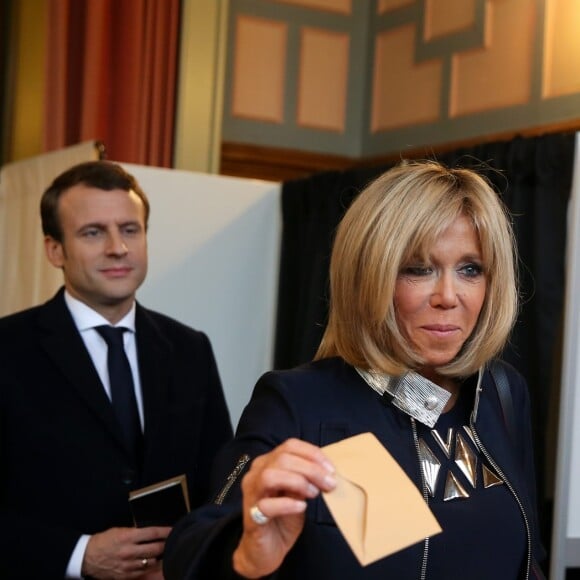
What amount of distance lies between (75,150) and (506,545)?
9.55 feet

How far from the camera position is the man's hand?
2496mm

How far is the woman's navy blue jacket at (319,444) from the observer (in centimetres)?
152

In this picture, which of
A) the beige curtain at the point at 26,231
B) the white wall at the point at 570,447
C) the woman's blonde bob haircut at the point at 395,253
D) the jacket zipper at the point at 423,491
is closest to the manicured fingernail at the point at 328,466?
the jacket zipper at the point at 423,491

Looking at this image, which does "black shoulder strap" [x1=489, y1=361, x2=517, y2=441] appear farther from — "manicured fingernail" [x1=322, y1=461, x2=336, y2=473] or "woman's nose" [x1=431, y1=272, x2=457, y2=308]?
"manicured fingernail" [x1=322, y1=461, x2=336, y2=473]

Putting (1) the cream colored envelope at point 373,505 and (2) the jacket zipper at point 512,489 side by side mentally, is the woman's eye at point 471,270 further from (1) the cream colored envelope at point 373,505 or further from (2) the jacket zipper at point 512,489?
(1) the cream colored envelope at point 373,505

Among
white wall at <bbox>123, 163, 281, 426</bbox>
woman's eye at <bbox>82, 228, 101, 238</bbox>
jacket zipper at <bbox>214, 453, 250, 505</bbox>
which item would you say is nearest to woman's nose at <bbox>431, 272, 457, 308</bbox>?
jacket zipper at <bbox>214, 453, 250, 505</bbox>

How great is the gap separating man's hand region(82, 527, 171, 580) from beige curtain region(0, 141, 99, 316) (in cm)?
180

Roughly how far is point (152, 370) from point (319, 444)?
123 centimetres

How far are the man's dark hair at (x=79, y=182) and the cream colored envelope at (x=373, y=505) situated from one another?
5.93 ft

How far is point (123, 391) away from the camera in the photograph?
275cm

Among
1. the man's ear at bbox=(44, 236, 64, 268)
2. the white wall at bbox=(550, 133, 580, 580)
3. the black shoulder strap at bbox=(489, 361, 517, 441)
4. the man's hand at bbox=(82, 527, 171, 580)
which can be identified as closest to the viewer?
the black shoulder strap at bbox=(489, 361, 517, 441)

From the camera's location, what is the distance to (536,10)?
4816 mm

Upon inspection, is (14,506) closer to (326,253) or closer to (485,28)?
(326,253)

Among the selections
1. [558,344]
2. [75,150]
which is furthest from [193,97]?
[558,344]
